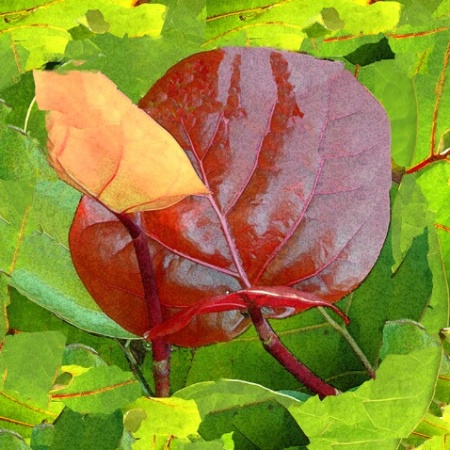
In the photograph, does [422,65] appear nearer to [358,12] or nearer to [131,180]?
[358,12]

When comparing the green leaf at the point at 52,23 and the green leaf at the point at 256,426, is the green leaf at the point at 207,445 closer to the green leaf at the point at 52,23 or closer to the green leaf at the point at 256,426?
the green leaf at the point at 256,426

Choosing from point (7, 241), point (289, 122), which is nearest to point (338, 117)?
point (289, 122)

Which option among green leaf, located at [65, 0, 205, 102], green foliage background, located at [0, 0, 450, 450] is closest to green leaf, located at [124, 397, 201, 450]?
green foliage background, located at [0, 0, 450, 450]

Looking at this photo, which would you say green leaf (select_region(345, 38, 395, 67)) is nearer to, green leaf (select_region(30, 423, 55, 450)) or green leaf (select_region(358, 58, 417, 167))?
green leaf (select_region(358, 58, 417, 167))

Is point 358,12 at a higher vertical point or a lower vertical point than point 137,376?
higher
